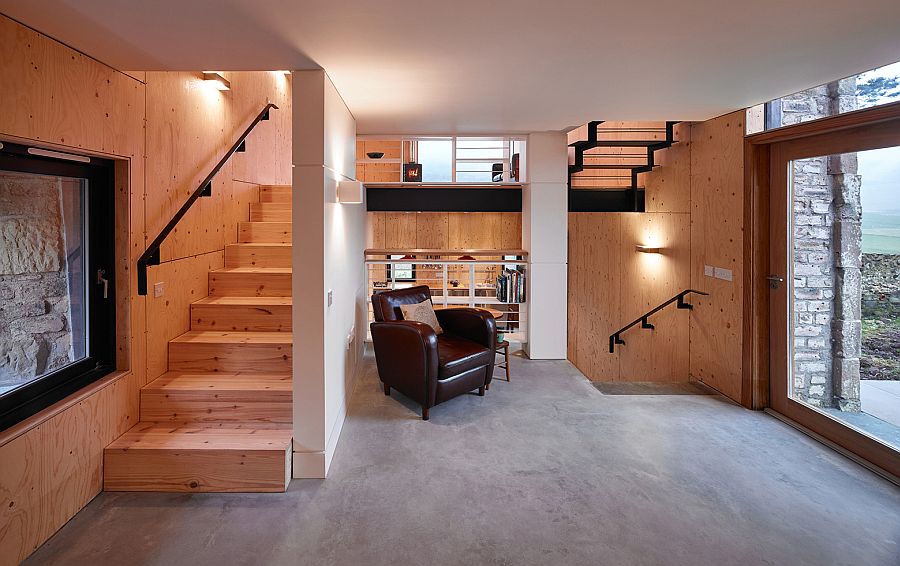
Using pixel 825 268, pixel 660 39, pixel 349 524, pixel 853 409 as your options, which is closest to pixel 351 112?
pixel 660 39

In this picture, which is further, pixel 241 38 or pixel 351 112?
pixel 351 112

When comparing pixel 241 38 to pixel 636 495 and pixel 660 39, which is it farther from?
pixel 636 495

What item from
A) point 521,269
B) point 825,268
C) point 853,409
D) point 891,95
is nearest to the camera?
point 891,95

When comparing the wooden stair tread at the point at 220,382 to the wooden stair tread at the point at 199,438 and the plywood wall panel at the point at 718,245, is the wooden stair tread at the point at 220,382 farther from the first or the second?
the plywood wall panel at the point at 718,245

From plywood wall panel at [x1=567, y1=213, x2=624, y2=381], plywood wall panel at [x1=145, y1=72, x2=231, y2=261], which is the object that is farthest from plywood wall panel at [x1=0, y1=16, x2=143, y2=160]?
plywood wall panel at [x1=567, y1=213, x2=624, y2=381]

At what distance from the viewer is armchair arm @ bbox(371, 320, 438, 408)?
3.87 metres

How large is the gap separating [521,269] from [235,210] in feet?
10.5

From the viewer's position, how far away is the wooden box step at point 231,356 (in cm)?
353

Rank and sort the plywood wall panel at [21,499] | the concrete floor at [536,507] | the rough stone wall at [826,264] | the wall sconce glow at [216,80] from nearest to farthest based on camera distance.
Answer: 1. the plywood wall panel at [21,499]
2. the concrete floor at [536,507]
3. the rough stone wall at [826,264]
4. the wall sconce glow at [216,80]

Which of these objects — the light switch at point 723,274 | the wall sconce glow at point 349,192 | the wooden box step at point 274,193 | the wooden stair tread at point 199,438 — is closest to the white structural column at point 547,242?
the light switch at point 723,274

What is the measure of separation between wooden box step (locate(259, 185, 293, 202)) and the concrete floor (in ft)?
9.73

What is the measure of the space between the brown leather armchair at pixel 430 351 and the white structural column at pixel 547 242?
1178 mm

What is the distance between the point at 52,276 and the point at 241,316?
1383mm

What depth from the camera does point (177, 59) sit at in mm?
2846
